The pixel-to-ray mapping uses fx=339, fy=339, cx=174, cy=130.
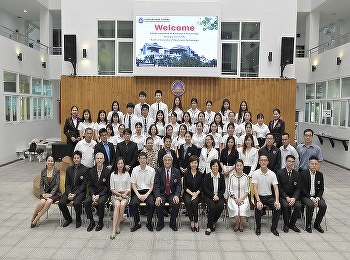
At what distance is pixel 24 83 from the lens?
1412 cm

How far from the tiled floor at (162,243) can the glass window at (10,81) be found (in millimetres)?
7146

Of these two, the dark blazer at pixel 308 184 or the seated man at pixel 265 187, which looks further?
the dark blazer at pixel 308 184

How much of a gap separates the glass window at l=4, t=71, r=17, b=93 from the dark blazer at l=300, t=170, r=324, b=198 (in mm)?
10831

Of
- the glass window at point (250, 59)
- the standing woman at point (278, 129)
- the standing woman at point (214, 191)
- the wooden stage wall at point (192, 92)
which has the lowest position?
the standing woman at point (214, 191)

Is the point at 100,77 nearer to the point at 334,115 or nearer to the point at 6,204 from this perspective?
the point at 6,204

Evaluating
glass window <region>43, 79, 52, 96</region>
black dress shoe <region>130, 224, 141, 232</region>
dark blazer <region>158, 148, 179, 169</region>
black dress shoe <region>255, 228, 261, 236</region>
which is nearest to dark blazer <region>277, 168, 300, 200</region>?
black dress shoe <region>255, 228, 261, 236</region>

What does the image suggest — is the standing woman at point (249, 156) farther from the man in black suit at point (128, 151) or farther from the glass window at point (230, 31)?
the glass window at point (230, 31)

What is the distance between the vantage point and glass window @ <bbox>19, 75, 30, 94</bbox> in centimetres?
1376

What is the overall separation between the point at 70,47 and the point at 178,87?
387 cm

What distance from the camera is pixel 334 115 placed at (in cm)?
1359

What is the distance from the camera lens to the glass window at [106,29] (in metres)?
11.8

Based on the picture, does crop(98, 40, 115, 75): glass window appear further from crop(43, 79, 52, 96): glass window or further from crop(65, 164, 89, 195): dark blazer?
crop(65, 164, 89, 195): dark blazer

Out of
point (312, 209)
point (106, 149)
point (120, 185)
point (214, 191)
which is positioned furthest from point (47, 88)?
point (312, 209)

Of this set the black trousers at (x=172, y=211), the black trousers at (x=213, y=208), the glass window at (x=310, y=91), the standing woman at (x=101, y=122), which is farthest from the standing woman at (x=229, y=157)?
the glass window at (x=310, y=91)
